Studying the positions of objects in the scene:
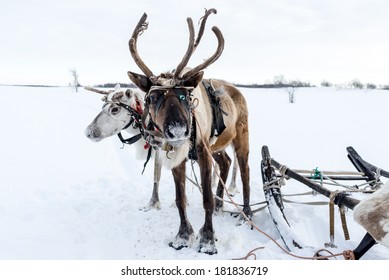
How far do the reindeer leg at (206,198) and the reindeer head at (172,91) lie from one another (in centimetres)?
64

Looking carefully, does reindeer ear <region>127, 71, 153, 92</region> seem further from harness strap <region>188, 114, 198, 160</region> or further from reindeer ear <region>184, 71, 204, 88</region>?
harness strap <region>188, 114, 198, 160</region>

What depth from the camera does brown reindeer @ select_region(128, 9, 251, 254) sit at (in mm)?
3391

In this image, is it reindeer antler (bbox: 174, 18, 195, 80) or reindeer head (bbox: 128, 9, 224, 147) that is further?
reindeer antler (bbox: 174, 18, 195, 80)

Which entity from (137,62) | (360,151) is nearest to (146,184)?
(137,62)

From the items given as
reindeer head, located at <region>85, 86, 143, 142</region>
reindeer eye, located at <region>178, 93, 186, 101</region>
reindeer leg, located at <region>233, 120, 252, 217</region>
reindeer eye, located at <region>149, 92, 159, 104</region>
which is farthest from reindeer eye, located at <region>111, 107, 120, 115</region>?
reindeer leg, located at <region>233, 120, 252, 217</region>

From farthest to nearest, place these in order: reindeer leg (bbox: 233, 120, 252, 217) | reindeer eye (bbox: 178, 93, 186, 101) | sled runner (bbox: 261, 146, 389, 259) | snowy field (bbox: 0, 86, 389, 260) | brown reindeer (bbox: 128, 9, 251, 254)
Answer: reindeer leg (bbox: 233, 120, 252, 217) < snowy field (bbox: 0, 86, 389, 260) < reindeer eye (bbox: 178, 93, 186, 101) < brown reindeer (bbox: 128, 9, 251, 254) < sled runner (bbox: 261, 146, 389, 259)

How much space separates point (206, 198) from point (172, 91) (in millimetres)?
1426

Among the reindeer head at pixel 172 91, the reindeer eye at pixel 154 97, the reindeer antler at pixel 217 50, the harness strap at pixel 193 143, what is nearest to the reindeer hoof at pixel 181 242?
the harness strap at pixel 193 143

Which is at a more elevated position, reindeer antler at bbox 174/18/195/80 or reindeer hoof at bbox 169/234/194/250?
reindeer antler at bbox 174/18/195/80

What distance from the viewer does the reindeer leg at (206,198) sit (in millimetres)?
3969

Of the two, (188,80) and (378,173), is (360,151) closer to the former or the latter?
(378,173)

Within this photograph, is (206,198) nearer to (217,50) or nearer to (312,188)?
(312,188)

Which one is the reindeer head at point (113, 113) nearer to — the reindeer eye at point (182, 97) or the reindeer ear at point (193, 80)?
the reindeer ear at point (193, 80)

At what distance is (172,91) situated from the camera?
A: 3.51 metres
